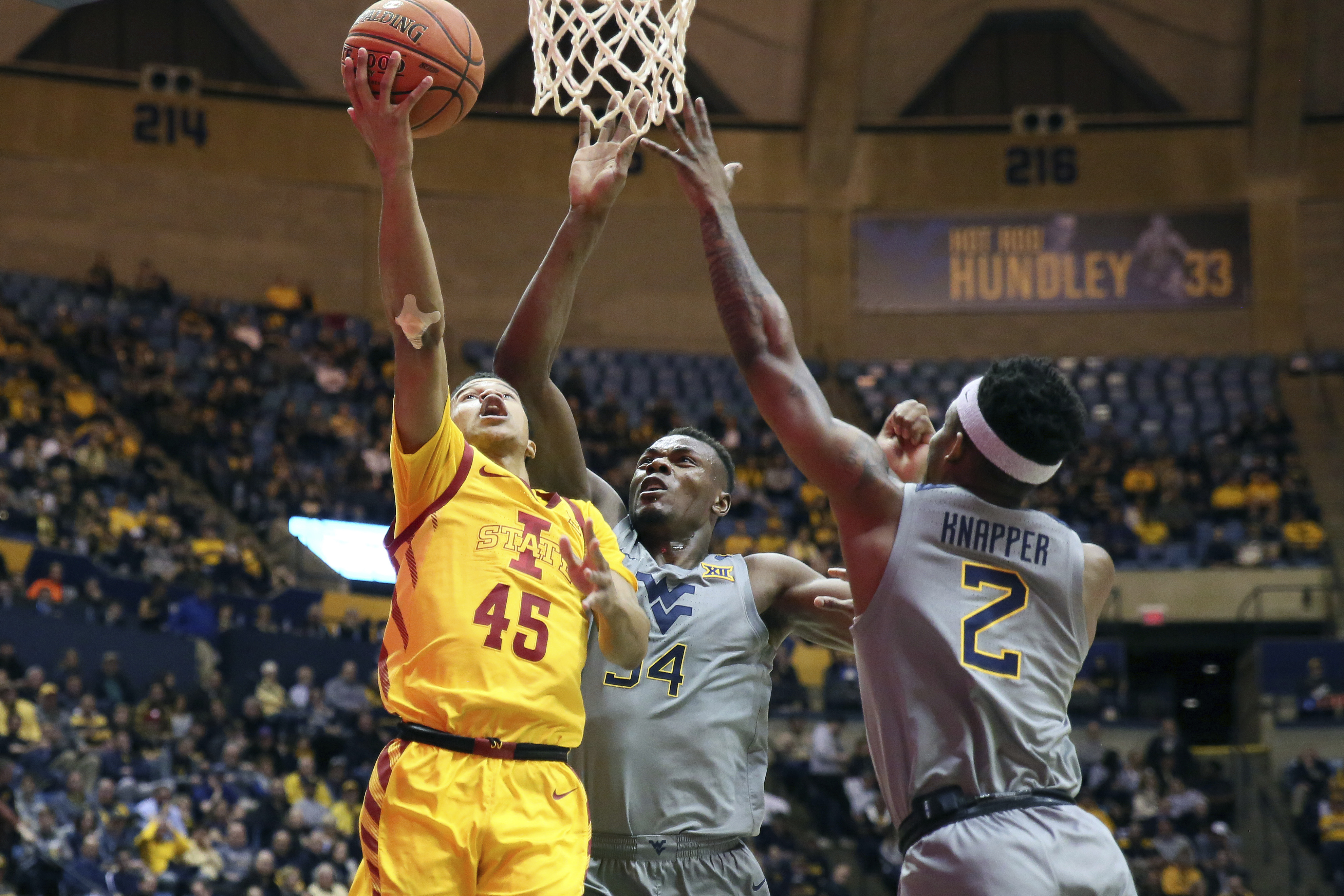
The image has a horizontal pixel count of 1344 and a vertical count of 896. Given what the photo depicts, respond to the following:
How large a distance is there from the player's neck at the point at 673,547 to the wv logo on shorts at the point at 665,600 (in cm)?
11

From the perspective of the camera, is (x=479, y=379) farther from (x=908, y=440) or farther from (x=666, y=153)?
(x=908, y=440)

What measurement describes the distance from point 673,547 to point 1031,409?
167 cm

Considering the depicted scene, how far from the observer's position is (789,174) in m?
21.7

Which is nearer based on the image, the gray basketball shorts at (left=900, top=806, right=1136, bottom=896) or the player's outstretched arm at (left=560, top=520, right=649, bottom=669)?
the gray basketball shorts at (left=900, top=806, right=1136, bottom=896)

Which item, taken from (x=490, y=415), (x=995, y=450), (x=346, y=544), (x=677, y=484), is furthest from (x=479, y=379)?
(x=346, y=544)

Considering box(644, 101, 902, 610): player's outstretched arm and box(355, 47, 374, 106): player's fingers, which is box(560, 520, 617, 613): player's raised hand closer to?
box(644, 101, 902, 610): player's outstretched arm

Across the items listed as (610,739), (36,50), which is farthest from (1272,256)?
(610,739)

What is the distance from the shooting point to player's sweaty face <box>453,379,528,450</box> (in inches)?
153

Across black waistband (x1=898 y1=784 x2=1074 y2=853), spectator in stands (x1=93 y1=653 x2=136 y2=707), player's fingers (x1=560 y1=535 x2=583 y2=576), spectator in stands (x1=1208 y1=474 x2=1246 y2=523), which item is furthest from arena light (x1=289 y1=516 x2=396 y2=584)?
black waistband (x1=898 y1=784 x2=1074 y2=853)

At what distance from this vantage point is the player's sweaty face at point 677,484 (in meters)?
4.48

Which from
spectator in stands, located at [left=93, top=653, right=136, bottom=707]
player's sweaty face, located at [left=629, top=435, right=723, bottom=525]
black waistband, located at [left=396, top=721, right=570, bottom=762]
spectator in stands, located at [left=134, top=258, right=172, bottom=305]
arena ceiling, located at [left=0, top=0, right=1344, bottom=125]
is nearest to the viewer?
black waistband, located at [left=396, top=721, right=570, bottom=762]

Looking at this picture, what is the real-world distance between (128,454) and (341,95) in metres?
7.33

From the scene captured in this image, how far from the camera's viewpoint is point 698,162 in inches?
141

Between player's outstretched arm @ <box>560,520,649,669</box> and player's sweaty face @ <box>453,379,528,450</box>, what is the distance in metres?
0.42
